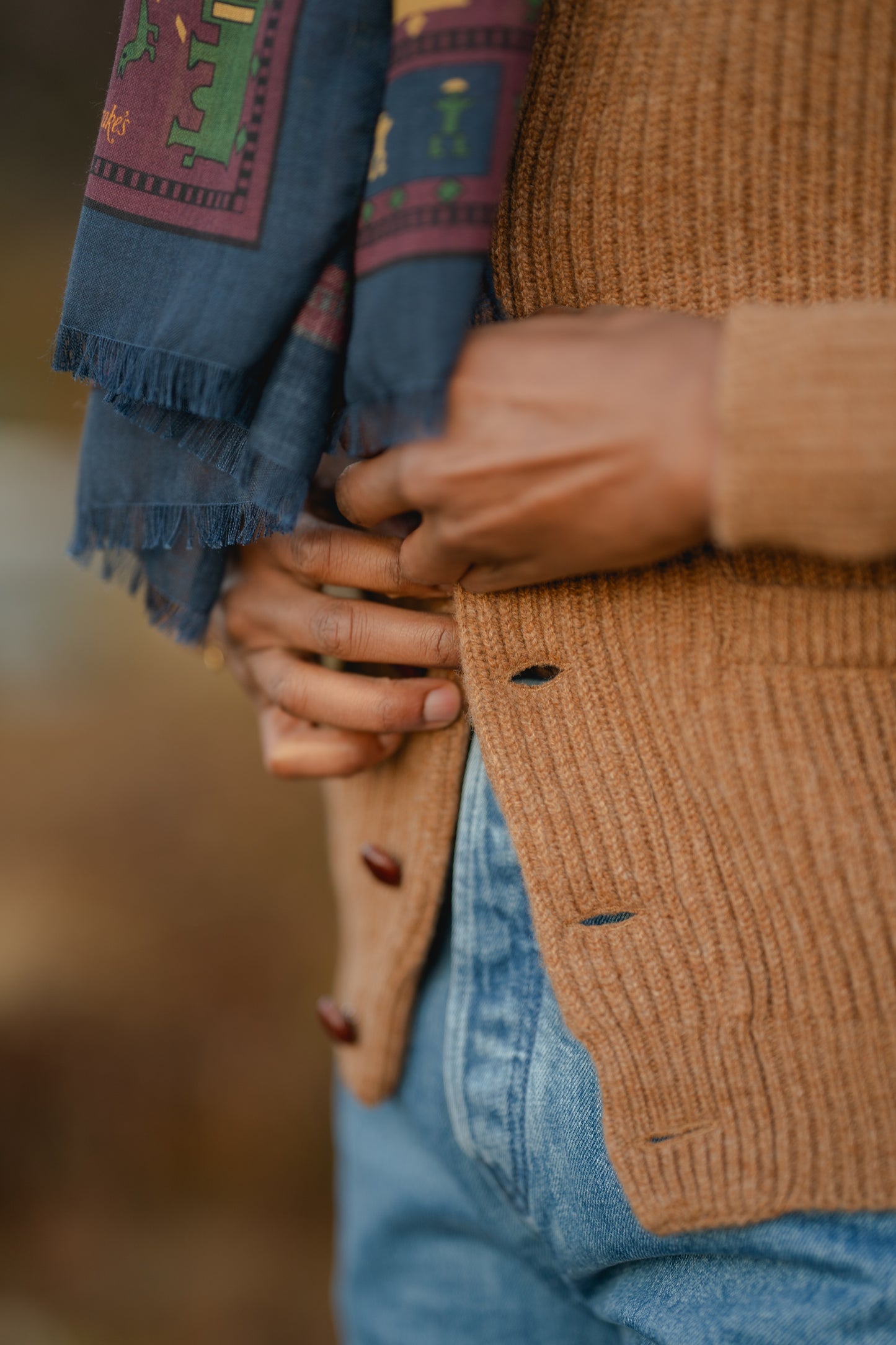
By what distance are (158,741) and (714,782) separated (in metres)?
2.07

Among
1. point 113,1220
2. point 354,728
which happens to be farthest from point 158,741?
point 354,728

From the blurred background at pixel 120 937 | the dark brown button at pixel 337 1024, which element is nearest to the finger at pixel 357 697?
the dark brown button at pixel 337 1024

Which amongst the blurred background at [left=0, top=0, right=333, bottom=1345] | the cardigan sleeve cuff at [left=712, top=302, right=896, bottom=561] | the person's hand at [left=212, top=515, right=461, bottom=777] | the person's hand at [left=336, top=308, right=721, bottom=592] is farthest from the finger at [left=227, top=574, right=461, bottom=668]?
the blurred background at [left=0, top=0, right=333, bottom=1345]

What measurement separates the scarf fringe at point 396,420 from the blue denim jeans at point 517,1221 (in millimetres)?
223

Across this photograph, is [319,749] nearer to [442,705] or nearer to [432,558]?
[442,705]

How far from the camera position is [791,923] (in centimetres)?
47

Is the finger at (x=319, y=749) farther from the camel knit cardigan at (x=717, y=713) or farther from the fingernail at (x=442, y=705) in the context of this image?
the camel knit cardigan at (x=717, y=713)

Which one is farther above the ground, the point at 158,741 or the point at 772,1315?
the point at 772,1315

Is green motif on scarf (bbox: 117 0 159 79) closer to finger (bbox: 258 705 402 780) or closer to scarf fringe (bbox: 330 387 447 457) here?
scarf fringe (bbox: 330 387 447 457)

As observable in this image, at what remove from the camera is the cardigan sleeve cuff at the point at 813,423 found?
38 cm

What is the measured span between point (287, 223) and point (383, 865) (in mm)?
Result: 410

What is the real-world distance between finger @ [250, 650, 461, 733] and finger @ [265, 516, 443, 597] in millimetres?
63

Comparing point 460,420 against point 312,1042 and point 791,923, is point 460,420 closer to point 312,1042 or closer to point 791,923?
point 791,923

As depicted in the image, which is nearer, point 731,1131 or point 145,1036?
point 731,1131
